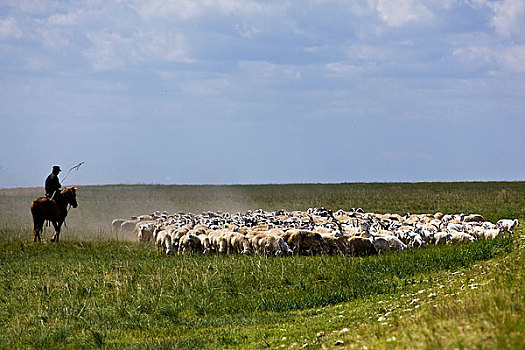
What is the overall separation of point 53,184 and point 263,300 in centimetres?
1496

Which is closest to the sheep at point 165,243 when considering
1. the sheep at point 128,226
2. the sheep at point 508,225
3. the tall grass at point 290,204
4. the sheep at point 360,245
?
the sheep at point 360,245

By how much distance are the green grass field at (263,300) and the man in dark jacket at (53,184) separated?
4942 millimetres

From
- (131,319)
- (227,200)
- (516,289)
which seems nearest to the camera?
(516,289)

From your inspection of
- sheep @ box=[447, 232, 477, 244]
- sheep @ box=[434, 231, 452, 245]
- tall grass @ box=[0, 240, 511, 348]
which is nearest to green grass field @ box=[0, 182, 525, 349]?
tall grass @ box=[0, 240, 511, 348]

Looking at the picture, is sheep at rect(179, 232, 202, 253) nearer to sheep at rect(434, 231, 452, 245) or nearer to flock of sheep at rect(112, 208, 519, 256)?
flock of sheep at rect(112, 208, 519, 256)

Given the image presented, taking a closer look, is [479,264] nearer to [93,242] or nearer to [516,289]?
[516,289]

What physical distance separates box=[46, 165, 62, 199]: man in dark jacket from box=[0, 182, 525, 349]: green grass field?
16.2ft

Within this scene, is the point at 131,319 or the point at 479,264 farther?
the point at 479,264

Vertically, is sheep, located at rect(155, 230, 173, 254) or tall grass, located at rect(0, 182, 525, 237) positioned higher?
tall grass, located at rect(0, 182, 525, 237)

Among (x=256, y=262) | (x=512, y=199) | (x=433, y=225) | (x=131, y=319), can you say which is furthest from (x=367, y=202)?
(x=131, y=319)

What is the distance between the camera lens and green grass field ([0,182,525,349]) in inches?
290

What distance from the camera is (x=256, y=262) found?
15.5 metres

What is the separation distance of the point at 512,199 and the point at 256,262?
32112 millimetres

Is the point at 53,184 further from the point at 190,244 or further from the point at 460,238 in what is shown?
the point at 460,238
